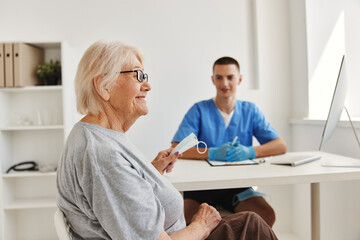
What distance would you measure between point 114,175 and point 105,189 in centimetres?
4

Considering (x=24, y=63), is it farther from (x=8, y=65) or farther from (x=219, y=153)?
(x=219, y=153)

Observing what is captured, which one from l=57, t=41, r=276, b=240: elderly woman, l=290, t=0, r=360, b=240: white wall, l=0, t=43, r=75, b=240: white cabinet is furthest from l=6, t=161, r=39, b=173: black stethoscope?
l=290, t=0, r=360, b=240: white wall

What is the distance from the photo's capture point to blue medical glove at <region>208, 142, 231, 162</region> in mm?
1970

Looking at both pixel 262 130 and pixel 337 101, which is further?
pixel 262 130

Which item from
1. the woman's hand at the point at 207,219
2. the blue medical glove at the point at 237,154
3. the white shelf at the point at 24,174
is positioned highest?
the blue medical glove at the point at 237,154

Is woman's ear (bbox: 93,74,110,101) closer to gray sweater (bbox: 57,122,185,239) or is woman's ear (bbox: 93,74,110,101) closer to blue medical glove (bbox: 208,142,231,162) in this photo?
gray sweater (bbox: 57,122,185,239)

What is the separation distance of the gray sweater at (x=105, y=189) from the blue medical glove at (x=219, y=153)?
98cm

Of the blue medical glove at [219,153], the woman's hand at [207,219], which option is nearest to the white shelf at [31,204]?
the blue medical glove at [219,153]

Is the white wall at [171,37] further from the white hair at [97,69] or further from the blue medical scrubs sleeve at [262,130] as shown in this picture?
the white hair at [97,69]

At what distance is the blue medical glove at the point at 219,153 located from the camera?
1970mm

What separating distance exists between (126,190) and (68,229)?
0.22 metres

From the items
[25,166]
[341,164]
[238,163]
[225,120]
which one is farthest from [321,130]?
[25,166]

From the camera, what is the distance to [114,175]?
90 cm

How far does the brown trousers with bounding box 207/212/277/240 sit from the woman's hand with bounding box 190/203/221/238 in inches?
0.9
